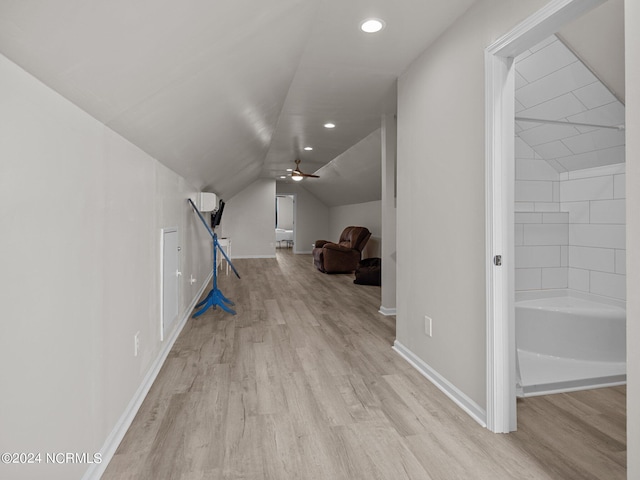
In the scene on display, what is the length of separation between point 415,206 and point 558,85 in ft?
3.88

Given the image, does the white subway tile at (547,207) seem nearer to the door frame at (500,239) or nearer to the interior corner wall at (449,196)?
the interior corner wall at (449,196)

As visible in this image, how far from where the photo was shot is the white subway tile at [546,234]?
293cm

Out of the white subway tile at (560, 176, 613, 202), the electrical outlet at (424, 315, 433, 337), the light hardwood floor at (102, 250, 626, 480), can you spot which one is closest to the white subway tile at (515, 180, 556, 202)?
the white subway tile at (560, 176, 613, 202)

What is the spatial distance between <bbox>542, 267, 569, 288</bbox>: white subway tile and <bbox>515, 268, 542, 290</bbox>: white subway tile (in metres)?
0.04

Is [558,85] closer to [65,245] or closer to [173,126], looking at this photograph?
[173,126]

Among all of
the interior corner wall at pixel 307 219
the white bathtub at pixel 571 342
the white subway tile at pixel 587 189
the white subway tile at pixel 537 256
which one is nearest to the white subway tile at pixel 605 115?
the white subway tile at pixel 587 189

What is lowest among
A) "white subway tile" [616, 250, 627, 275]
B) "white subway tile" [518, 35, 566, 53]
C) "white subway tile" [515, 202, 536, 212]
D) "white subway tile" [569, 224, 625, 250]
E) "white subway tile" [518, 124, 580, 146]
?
"white subway tile" [616, 250, 627, 275]

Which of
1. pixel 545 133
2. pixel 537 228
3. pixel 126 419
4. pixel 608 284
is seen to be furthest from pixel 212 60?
pixel 608 284

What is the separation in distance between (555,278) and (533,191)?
0.74 m

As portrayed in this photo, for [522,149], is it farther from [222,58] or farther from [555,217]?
[222,58]

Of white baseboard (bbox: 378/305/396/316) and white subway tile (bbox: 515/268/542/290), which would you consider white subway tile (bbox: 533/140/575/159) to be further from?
white baseboard (bbox: 378/305/396/316)

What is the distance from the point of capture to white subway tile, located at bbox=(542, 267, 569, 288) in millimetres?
2959

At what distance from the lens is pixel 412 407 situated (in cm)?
201

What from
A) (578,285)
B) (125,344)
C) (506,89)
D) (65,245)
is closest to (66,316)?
(65,245)
